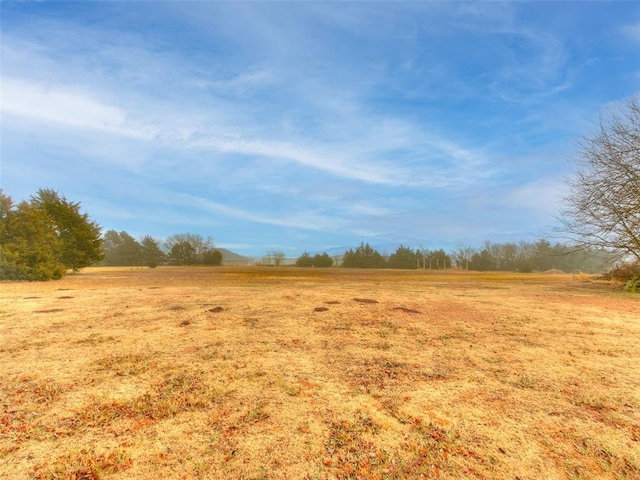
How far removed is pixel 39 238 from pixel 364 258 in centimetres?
4059

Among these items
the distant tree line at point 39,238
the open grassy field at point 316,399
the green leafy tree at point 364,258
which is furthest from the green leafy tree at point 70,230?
the green leafy tree at point 364,258

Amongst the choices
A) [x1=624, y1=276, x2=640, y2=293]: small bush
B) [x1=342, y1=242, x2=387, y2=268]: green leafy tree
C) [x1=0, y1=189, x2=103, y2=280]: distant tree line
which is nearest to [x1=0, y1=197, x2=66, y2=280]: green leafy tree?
[x1=0, y1=189, x2=103, y2=280]: distant tree line

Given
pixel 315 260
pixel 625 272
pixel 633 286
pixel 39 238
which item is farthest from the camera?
pixel 315 260

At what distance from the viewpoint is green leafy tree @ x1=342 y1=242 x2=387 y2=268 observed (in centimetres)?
5062

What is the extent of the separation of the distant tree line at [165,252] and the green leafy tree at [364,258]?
828 inches

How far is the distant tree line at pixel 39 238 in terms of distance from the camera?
16420mm

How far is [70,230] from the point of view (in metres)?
24.6

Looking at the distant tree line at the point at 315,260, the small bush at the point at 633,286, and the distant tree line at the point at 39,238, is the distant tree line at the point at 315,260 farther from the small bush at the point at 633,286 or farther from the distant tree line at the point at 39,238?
the small bush at the point at 633,286

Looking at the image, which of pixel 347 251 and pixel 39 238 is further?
pixel 347 251

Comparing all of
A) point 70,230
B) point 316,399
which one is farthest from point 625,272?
point 70,230

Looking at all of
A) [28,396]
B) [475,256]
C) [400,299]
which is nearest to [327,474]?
[28,396]

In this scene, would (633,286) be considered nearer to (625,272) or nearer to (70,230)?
(625,272)

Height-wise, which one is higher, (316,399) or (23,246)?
(23,246)

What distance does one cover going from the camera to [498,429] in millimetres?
2582
